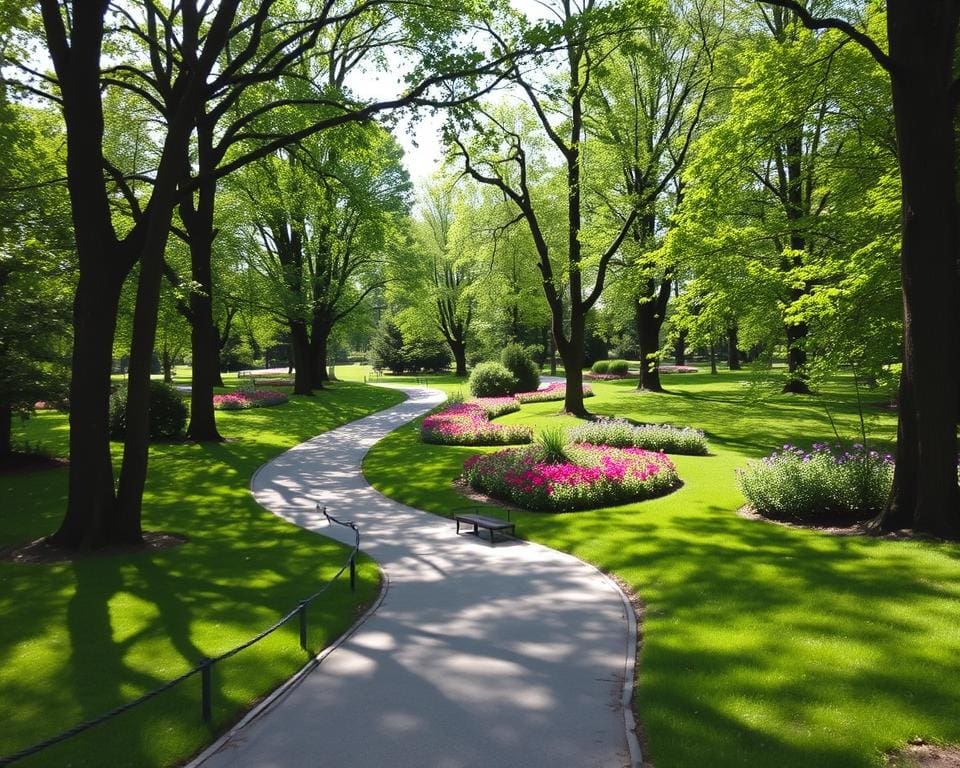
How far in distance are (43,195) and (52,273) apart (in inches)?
80.8

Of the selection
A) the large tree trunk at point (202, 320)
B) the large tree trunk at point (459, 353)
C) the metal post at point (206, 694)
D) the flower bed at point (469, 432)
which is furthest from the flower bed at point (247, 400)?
the large tree trunk at point (459, 353)

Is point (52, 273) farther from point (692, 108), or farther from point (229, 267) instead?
point (692, 108)

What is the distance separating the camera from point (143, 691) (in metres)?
5.41

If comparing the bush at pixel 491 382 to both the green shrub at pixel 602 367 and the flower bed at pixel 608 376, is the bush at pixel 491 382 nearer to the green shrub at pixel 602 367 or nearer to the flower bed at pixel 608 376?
the flower bed at pixel 608 376

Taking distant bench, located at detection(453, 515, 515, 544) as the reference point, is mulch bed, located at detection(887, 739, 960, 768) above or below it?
above

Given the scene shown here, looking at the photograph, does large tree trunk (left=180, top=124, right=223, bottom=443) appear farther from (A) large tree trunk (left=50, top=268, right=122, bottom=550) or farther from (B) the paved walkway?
(B) the paved walkway

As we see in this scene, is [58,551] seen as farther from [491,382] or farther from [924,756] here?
[491,382]

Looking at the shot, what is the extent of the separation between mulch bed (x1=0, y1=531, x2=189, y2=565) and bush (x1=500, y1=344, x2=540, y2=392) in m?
25.1

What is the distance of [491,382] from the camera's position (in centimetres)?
3253

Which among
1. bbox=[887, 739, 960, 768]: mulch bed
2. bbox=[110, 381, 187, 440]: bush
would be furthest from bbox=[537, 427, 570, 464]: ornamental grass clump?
bbox=[110, 381, 187, 440]: bush

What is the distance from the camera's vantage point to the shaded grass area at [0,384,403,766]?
490 cm

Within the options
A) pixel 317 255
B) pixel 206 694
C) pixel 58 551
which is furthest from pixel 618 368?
pixel 206 694

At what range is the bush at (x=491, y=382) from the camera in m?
32.5

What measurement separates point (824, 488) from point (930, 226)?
4.46 metres
